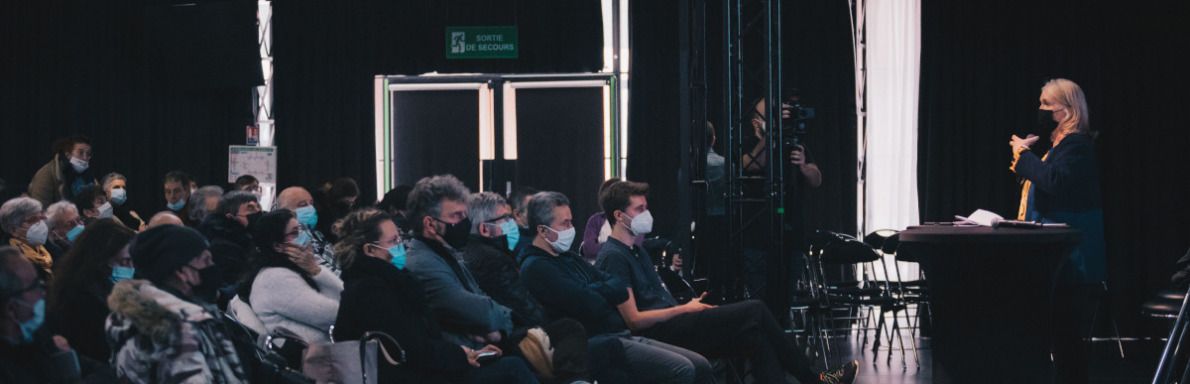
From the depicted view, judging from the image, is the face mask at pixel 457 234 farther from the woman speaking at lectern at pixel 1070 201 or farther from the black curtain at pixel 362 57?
the black curtain at pixel 362 57

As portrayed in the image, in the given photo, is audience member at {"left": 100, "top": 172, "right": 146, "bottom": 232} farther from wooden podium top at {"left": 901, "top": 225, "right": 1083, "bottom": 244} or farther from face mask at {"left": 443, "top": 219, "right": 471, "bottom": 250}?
wooden podium top at {"left": 901, "top": 225, "right": 1083, "bottom": 244}

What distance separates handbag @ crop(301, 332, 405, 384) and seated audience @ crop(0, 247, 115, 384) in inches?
37.3

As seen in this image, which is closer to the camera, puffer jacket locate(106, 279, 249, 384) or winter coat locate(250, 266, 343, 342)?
puffer jacket locate(106, 279, 249, 384)

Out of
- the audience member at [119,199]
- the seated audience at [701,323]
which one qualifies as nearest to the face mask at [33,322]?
the seated audience at [701,323]

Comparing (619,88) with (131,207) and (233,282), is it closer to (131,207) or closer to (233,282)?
(131,207)

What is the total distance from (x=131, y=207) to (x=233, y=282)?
21.8ft

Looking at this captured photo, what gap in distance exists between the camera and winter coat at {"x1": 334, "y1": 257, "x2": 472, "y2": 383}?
3.83 meters

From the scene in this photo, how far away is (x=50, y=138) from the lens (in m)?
11.0

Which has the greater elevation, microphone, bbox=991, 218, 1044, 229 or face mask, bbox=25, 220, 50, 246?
microphone, bbox=991, 218, 1044, 229

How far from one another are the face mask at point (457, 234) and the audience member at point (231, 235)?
1.02 metres

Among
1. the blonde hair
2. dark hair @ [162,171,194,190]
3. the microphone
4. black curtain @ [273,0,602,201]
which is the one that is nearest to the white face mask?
dark hair @ [162,171,194,190]

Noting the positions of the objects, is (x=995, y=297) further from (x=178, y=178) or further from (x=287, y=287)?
(x=178, y=178)

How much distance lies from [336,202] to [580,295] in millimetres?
3917

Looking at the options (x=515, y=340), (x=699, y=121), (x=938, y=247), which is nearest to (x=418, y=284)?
(x=515, y=340)
